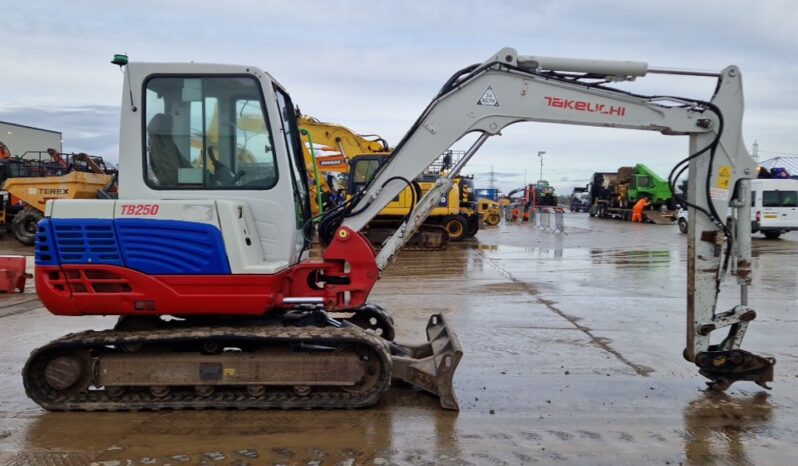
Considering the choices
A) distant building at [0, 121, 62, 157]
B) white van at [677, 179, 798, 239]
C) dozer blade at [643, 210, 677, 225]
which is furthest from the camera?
distant building at [0, 121, 62, 157]

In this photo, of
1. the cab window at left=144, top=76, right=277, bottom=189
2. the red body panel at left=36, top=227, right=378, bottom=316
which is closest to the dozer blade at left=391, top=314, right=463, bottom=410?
the red body panel at left=36, top=227, right=378, bottom=316

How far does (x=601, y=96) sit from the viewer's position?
566cm

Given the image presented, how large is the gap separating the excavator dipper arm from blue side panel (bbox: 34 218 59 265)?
2.30 m

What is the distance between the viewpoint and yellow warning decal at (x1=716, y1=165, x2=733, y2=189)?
18.3ft

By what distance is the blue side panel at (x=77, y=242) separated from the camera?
492cm

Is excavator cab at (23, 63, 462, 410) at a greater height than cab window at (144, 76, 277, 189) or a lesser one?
lesser

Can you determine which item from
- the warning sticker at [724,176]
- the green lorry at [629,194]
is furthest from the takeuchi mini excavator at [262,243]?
the green lorry at [629,194]

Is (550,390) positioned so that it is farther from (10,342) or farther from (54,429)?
(10,342)

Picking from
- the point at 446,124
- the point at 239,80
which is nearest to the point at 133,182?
the point at 239,80

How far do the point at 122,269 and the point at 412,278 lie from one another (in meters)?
8.92

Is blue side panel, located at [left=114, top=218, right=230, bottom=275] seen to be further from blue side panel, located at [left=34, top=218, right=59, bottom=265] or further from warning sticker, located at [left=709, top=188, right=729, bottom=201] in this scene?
warning sticker, located at [left=709, top=188, right=729, bottom=201]

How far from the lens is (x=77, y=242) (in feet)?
16.2

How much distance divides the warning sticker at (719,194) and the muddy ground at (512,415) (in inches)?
69.2

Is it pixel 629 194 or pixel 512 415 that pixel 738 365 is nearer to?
pixel 512 415
